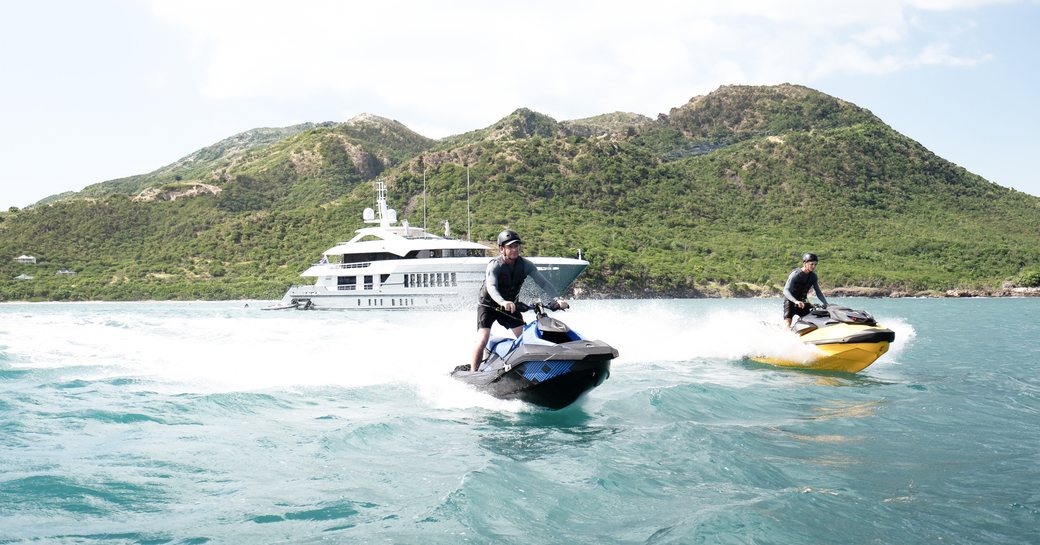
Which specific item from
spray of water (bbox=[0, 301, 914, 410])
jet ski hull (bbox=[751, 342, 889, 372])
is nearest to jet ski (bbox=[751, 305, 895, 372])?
jet ski hull (bbox=[751, 342, 889, 372])

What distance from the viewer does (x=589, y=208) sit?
85125 millimetres

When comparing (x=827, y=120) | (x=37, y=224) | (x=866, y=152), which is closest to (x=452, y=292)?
(x=37, y=224)

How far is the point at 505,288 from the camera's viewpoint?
10219 millimetres

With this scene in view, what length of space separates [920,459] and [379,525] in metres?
5.42

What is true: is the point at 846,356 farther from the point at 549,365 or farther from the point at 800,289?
the point at 549,365

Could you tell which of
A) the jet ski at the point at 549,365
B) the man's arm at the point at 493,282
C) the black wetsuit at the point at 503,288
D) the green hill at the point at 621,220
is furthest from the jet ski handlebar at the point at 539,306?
the green hill at the point at 621,220

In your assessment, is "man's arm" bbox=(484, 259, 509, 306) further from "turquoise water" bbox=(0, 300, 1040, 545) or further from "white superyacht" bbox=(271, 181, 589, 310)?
"white superyacht" bbox=(271, 181, 589, 310)

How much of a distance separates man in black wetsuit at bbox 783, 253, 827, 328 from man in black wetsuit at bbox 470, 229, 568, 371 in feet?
23.5

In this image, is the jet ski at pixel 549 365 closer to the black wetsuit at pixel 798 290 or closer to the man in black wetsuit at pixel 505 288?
the man in black wetsuit at pixel 505 288

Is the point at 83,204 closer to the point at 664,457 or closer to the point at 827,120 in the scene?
the point at 664,457

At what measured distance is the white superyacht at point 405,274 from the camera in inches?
1715

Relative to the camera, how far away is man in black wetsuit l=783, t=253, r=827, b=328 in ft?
49.8

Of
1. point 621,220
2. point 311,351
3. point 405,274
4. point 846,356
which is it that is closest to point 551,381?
point 846,356

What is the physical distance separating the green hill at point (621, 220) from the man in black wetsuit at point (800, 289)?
5022cm
